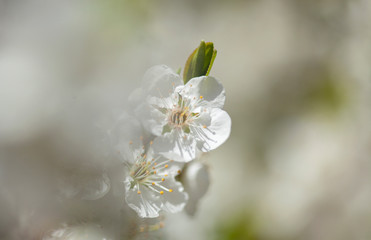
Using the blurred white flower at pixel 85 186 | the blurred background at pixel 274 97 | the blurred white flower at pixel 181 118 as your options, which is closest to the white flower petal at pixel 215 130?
the blurred white flower at pixel 181 118

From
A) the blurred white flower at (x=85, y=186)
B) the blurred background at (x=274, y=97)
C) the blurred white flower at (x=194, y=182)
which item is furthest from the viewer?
the blurred background at (x=274, y=97)

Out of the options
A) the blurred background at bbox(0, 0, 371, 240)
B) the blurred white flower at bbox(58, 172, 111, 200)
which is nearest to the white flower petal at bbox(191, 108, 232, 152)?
the blurred white flower at bbox(58, 172, 111, 200)

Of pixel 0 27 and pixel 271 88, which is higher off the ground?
pixel 271 88

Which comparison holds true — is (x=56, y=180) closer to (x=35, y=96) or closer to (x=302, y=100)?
(x=35, y=96)

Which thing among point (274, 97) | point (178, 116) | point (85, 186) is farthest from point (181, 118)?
point (274, 97)

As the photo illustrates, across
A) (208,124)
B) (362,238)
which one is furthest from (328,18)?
(208,124)

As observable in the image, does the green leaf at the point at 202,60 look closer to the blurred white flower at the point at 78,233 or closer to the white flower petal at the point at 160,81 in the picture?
the white flower petal at the point at 160,81
